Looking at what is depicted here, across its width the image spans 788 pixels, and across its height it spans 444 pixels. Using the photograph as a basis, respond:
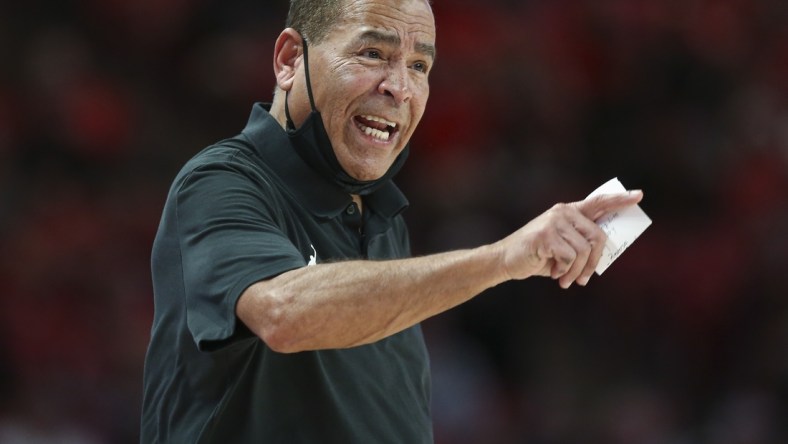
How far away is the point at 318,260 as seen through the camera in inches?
128

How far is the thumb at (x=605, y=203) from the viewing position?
273 centimetres

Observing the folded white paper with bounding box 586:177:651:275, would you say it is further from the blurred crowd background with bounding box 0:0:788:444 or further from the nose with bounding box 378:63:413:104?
the blurred crowd background with bounding box 0:0:788:444

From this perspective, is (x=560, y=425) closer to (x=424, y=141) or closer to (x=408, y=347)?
(x=424, y=141)

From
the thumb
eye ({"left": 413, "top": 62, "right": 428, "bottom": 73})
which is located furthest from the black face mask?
the thumb

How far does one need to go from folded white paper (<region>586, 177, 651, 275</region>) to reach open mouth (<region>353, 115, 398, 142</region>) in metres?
0.85

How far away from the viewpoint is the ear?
3549 mm

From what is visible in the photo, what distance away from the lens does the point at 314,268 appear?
2.67m

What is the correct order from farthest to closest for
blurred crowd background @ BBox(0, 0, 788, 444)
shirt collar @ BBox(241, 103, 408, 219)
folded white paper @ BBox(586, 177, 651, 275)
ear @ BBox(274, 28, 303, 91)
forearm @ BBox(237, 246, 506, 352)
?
blurred crowd background @ BBox(0, 0, 788, 444) → ear @ BBox(274, 28, 303, 91) → shirt collar @ BBox(241, 103, 408, 219) → folded white paper @ BBox(586, 177, 651, 275) → forearm @ BBox(237, 246, 506, 352)

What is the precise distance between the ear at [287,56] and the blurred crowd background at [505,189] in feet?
12.9

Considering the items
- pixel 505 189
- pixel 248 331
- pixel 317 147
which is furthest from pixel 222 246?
pixel 505 189

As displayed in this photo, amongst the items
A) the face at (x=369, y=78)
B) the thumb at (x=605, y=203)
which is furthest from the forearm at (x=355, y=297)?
the face at (x=369, y=78)

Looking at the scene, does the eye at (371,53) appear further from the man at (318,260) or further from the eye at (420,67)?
the eye at (420,67)

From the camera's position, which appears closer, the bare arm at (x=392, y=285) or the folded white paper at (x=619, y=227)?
the bare arm at (x=392, y=285)

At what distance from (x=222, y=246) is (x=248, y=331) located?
21 cm
